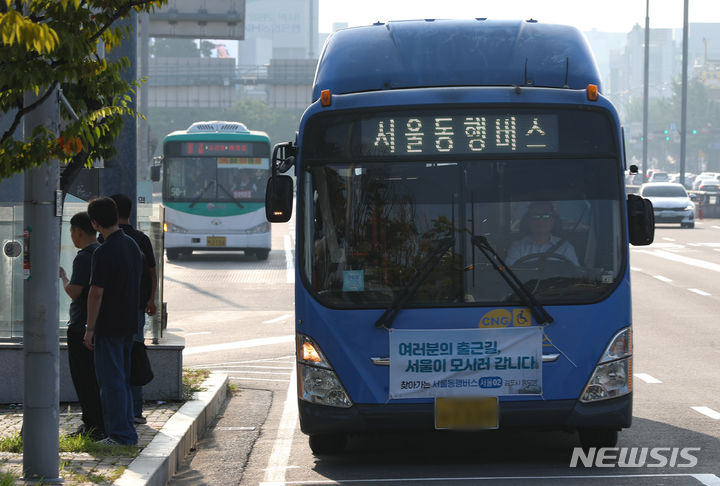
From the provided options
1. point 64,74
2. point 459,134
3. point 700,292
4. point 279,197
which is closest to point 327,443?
point 279,197

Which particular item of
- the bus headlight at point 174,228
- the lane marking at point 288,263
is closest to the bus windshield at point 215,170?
the bus headlight at point 174,228

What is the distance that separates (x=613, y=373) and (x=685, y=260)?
22687mm

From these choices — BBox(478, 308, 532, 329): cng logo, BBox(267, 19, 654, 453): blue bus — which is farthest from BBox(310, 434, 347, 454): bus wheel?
BBox(478, 308, 532, 329): cng logo

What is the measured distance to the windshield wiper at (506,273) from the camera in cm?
796

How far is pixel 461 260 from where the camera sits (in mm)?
8000

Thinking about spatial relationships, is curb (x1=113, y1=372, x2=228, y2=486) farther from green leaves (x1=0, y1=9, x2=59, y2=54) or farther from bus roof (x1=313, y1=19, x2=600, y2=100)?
green leaves (x1=0, y1=9, x2=59, y2=54)

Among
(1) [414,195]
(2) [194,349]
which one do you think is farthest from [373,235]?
(2) [194,349]

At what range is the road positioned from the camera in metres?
7.99

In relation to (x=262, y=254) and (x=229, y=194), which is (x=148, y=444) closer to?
(x=229, y=194)

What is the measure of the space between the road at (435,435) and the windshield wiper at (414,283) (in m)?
0.99

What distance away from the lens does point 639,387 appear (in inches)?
471

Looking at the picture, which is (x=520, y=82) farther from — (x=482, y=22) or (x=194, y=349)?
(x=194, y=349)

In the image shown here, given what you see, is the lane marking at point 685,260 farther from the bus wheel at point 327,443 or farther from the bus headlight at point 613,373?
the bus wheel at point 327,443

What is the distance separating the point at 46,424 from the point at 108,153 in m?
1.77
